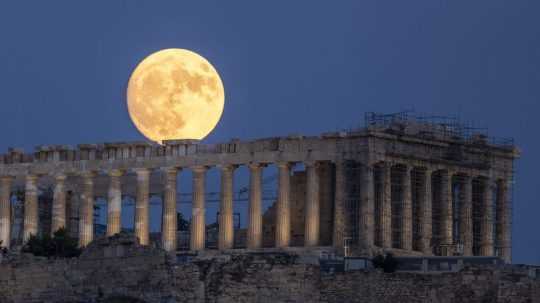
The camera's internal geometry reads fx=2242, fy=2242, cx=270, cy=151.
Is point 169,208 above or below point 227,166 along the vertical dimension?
below

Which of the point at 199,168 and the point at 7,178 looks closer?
the point at 199,168

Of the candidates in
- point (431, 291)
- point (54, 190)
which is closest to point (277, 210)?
point (54, 190)

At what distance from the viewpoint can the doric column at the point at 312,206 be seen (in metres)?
127

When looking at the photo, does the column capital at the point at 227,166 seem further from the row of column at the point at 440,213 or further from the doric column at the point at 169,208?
the row of column at the point at 440,213

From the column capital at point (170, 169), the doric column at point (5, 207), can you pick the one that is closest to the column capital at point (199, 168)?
the column capital at point (170, 169)

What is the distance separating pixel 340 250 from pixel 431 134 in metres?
10.3

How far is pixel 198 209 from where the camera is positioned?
5187 inches

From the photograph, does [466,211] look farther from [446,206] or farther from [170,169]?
[170,169]

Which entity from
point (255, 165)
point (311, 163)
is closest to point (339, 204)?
point (311, 163)

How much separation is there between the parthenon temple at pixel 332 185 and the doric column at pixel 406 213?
0.06 m

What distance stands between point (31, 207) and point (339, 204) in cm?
2135

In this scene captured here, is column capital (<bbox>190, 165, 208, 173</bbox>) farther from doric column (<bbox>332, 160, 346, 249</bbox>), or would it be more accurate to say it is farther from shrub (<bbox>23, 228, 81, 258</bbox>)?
shrub (<bbox>23, 228, 81, 258</bbox>)

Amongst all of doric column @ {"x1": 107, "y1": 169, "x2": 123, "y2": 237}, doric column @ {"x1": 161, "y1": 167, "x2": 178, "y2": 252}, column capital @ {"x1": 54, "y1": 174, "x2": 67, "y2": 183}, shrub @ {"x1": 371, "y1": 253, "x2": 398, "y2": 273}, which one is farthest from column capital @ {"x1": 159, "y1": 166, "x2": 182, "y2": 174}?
→ shrub @ {"x1": 371, "y1": 253, "x2": 398, "y2": 273}

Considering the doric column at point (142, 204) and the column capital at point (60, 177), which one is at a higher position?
the column capital at point (60, 177)
